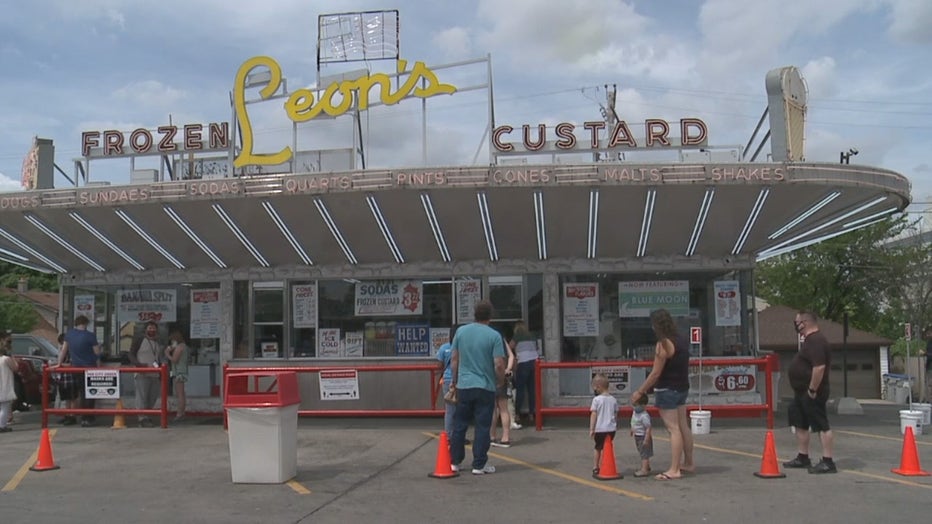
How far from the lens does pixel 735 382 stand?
13438 mm

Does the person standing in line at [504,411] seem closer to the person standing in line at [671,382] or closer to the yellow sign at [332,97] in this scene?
the person standing in line at [671,382]

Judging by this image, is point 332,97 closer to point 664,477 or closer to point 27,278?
point 664,477

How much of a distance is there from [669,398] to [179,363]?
8741 mm

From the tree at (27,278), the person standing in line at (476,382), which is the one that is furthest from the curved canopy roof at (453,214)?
the tree at (27,278)

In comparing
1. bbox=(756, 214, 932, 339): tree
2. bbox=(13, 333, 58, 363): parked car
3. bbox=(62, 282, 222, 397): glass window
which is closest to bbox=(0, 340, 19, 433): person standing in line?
bbox=(62, 282, 222, 397): glass window

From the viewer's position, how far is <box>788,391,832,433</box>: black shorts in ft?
29.1

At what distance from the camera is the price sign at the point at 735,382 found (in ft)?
44.1

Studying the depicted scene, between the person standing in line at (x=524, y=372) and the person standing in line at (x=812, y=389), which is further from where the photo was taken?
the person standing in line at (x=524, y=372)

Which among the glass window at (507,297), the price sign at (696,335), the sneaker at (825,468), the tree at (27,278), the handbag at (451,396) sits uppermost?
the tree at (27,278)

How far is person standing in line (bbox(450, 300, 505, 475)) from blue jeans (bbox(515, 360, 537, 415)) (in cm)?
373

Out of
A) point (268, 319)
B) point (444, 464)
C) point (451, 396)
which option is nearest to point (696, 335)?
point (451, 396)

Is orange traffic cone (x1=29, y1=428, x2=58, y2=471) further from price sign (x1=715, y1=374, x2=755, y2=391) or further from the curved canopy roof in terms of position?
price sign (x1=715, y1=374, x2=755, y2=391)

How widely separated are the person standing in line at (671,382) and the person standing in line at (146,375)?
8628mm

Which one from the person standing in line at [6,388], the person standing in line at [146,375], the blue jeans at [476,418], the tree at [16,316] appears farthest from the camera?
the tree at [16,316]
